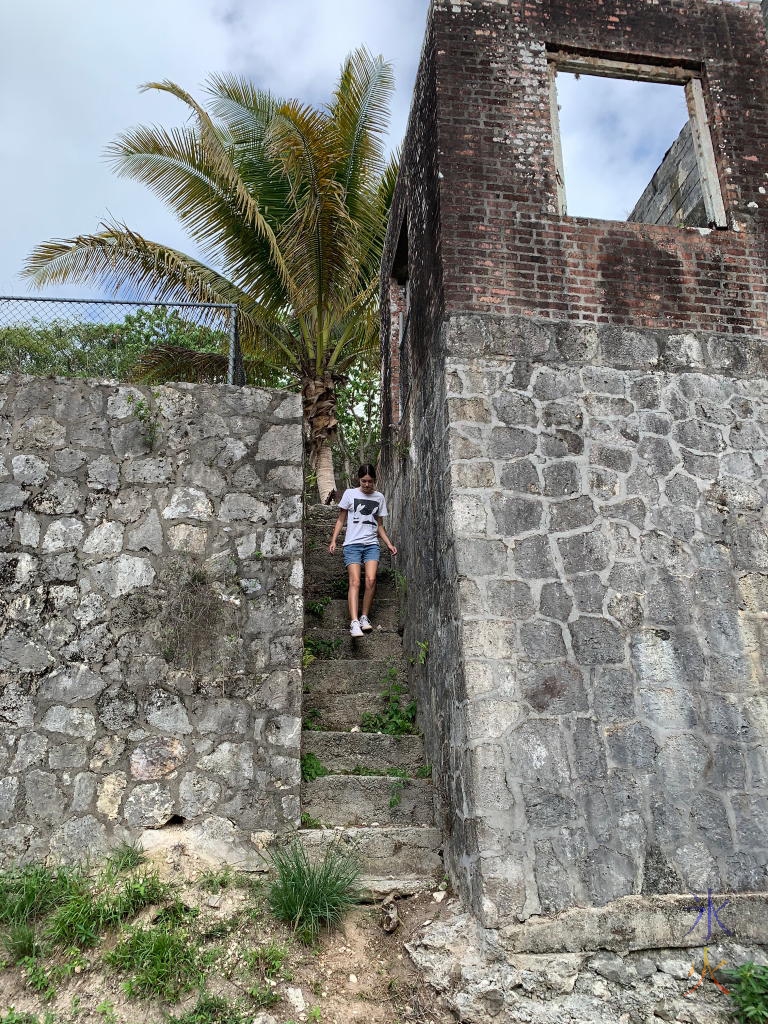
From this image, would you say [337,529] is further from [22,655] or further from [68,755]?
[68,755]

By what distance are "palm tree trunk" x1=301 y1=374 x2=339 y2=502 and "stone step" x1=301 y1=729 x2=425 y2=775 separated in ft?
19.4

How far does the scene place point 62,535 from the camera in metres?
5.40

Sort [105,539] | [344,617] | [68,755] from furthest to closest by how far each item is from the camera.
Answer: [344,617], [105,539], [68,755]

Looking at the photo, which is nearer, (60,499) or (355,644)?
(60,499)

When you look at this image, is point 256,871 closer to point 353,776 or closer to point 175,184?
point 353,776

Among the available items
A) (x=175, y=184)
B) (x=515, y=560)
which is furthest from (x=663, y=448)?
(x=175, y=184)

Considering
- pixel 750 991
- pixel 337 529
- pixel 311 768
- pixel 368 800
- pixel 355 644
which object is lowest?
pixel 750 991

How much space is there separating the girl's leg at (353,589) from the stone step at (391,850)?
1981 mm

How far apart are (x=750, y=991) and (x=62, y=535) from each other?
15.5ft

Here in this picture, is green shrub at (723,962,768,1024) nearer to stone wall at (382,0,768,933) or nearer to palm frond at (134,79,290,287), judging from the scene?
stone wall at (382,0,768,933)

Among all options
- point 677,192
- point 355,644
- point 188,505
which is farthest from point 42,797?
point 677,192

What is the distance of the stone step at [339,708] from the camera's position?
5852 millimetres

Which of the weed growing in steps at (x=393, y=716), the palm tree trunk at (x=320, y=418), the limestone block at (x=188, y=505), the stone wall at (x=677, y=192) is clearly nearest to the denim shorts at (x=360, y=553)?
the weed growing in steps at (x=393, y=716)

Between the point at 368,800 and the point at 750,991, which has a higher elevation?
the point at 368,800
